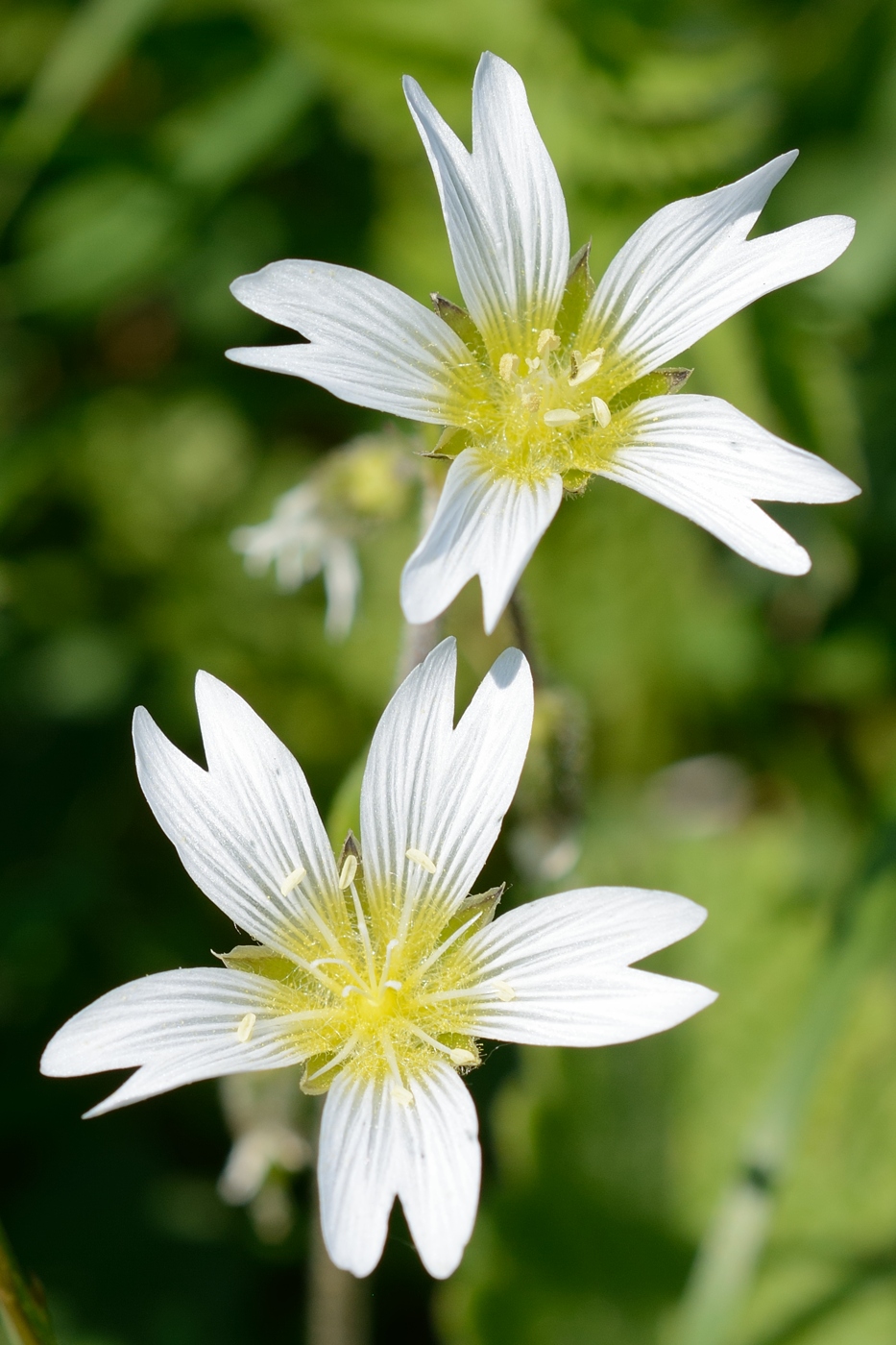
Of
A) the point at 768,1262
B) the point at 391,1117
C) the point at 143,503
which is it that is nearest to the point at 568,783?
the point at 391,1117

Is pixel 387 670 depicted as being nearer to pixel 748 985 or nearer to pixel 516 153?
pixel 748 985

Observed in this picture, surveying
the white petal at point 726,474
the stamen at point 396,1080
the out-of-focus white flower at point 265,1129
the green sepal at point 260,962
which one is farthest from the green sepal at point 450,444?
the out-of-focus white flower at point 265,1129

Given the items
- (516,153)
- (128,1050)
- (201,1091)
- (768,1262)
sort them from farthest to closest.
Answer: (201,1091) → (768,1262) → (516,153) → (128,1050)

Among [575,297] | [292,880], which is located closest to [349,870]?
[292,880]

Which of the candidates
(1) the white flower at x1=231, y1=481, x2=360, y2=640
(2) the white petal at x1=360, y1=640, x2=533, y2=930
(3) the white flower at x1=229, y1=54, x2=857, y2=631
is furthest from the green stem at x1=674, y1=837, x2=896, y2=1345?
(1) the white flower at x1=231, y1=481, x2=360, y2=640

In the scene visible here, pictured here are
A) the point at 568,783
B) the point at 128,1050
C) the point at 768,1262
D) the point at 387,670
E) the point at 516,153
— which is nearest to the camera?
the point at 128,1050

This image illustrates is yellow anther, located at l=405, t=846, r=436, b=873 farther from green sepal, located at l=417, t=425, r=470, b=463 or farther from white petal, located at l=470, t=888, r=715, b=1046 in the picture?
green sepal, located at l=417, t=425, r=470, b=463

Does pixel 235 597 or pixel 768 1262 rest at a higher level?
pixel 235 597
